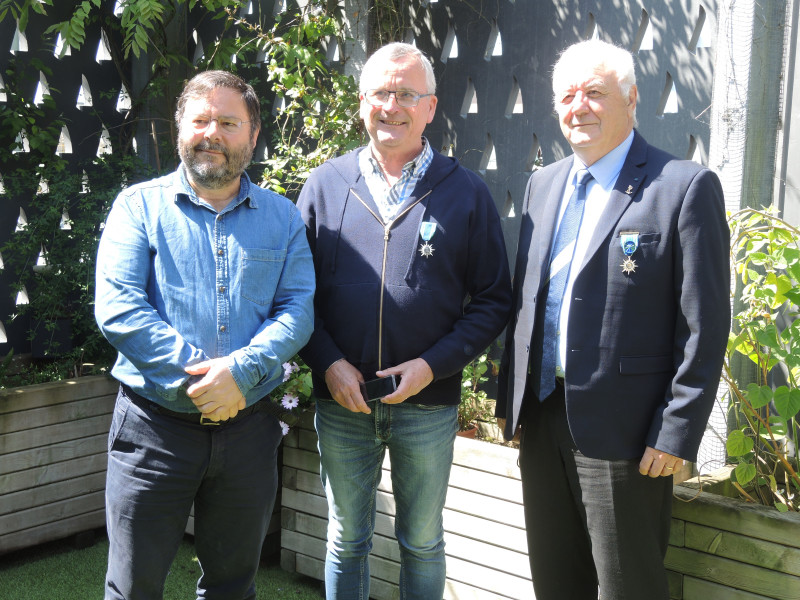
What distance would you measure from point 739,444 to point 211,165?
165 centimetres

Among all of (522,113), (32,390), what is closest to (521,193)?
(522,113)

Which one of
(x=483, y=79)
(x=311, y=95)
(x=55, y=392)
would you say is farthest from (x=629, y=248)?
(x=55, y=392)

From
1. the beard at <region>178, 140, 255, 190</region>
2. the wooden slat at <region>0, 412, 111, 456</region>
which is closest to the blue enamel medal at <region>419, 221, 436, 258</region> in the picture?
the beard at <region>178, 140, 255, 190</region>

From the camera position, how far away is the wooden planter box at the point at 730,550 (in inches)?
86.9

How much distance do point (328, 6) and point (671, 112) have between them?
163cm

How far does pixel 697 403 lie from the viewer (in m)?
1.93

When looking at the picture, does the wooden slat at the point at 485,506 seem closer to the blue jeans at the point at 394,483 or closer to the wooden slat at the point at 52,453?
the blue jeans at the point at 394,483

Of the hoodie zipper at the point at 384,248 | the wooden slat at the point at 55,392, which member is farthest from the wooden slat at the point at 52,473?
the hoodie zipper at the point at 384,248

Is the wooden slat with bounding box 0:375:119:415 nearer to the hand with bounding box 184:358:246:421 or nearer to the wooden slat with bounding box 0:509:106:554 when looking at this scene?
the wooden slat with bounding box 0:509:106:554

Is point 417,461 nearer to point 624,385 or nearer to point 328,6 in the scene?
point 624,385

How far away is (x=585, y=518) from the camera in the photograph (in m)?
2.11

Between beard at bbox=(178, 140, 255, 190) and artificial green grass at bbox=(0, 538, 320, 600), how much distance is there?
177 centimetres

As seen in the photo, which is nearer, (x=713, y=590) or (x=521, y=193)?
(x=713, y=590)

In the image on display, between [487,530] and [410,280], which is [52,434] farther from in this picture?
[410,280]
